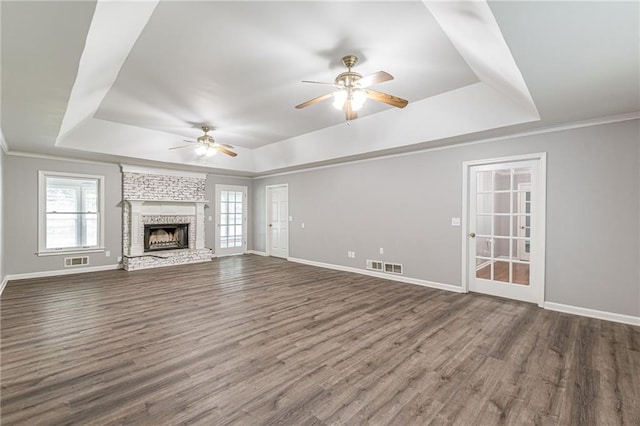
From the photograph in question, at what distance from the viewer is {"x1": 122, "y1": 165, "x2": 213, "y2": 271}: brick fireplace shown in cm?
664

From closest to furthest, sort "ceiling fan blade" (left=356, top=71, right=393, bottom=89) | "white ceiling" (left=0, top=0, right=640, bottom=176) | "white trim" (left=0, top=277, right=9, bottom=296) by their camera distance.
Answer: "white ceiling" (left=0, top=0, right=640, bottom=176) < "ceiling fan blade" (left=356, top=71, right=393, bottom=89) < "white trim" (left=0, top=277, right=9, bottom=296)

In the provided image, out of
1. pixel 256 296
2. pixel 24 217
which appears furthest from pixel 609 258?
pixel 24 217

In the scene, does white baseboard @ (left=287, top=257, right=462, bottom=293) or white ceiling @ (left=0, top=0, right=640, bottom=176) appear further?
white baseboard @ (left=287, top=257, right=462, bottom=293)

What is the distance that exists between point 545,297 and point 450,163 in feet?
7.78

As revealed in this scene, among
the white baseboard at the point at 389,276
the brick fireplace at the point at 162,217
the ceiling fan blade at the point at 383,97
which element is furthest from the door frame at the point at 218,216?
the ceiling fan blade at the point at 383,97

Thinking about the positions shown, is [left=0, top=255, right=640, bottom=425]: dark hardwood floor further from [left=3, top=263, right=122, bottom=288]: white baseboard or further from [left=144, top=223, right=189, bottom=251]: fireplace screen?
[left=144, top=223, right=189, bottom=251]: fireplace screen

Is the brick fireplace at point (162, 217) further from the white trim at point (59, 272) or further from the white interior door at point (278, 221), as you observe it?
the white interior door at point (278, 221)

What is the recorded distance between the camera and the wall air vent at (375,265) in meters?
5.78

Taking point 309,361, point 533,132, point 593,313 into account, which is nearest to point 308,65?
point 309,361

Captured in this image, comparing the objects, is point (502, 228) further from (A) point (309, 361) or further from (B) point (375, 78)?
(A) point (309, 361)

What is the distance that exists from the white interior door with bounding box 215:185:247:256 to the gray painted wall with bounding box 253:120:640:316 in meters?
1.83

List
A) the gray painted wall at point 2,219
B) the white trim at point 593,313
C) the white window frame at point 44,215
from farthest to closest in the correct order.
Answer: the white window frame at point 44,215
the gray painted wall at point 2,219
the white trim at point 593,313

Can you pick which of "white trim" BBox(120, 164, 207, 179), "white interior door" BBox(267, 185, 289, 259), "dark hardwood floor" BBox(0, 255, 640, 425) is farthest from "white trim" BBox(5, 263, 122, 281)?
"white interior door" BBox(267, 185, 289, 259)

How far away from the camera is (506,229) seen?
4.37m
